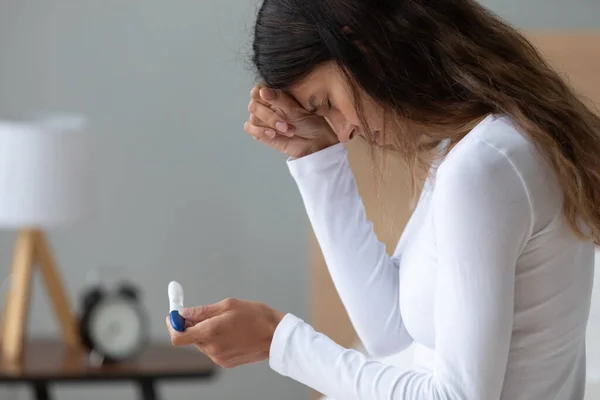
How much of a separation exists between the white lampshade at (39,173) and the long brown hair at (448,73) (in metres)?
1.14

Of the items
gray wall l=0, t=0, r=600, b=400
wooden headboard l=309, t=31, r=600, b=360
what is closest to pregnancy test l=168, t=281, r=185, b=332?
wooden headboard l=309, t=31, r=600, b=360

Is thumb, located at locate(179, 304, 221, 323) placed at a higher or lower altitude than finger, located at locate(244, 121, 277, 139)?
lower

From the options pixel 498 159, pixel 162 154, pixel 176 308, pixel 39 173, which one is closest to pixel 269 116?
pixel 176 308

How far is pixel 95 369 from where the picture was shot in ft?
6.27

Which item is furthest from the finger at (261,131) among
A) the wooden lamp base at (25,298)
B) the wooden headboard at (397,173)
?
the wooden lamp base at (25,298)

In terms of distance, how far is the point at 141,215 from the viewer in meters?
2.44

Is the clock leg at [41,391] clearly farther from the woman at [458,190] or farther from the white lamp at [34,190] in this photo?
the woman at [458,190]

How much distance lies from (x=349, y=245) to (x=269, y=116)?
216mm

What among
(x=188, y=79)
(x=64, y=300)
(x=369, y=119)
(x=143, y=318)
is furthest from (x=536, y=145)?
(x=188, y=79)

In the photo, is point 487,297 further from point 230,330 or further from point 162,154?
point 162,154

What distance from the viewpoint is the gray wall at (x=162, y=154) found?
2.42 metres

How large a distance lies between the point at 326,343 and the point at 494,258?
0.73 feet

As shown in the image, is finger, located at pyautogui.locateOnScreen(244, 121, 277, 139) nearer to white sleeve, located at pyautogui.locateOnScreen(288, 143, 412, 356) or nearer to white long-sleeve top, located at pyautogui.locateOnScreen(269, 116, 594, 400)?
white sleeve, located at pyautogui.locateOnScreen(288, 143, 412, 356)

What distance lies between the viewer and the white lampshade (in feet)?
6.34
